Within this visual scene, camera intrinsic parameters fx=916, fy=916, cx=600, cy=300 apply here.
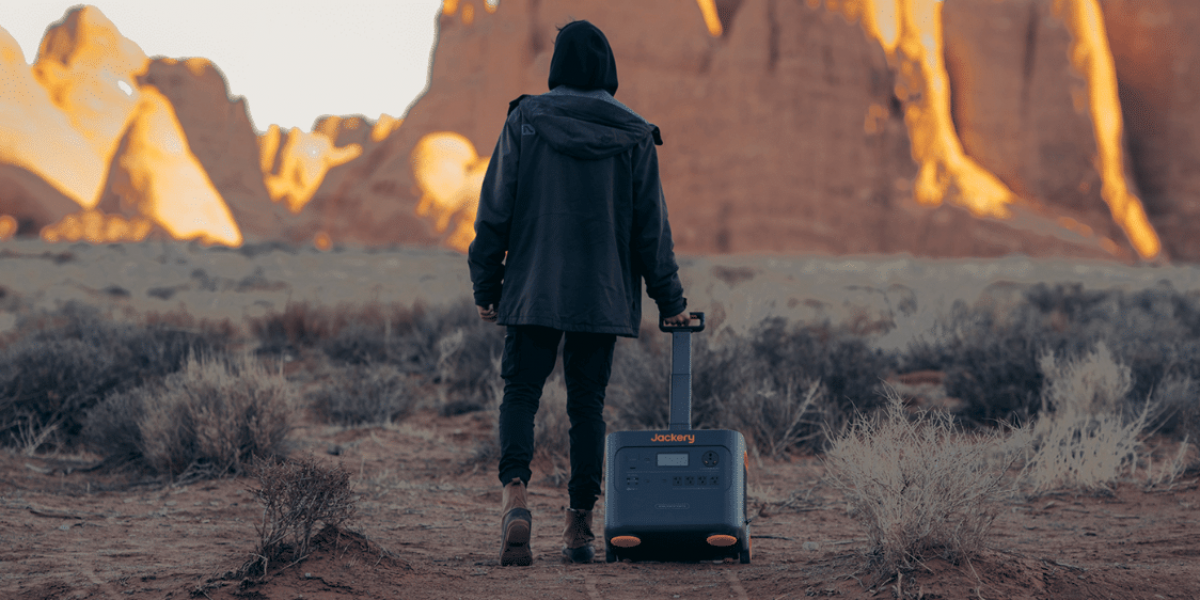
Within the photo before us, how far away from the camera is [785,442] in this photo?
5.60m

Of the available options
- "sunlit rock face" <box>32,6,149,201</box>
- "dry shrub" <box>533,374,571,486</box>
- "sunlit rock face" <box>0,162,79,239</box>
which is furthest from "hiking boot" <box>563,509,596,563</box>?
"sunlit rock face" <box>32,6,149,201</box>

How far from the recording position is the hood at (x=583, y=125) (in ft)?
10.5

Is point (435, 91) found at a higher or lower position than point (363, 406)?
higher

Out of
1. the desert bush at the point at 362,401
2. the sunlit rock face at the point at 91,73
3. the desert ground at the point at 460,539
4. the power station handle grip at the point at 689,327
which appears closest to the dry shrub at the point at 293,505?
the desert ground at the point at 460,539

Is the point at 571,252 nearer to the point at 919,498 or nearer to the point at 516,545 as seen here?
the point at 516,545

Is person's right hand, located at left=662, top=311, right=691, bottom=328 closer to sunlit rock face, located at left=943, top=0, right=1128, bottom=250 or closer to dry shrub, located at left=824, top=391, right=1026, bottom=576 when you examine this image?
dry shrub, located at left=824, top=391, right=1026, bottom=576

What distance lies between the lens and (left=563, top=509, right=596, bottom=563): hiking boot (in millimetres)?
3219

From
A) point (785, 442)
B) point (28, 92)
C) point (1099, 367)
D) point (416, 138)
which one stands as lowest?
point (785, 442)

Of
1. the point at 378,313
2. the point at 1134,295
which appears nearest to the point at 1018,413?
the point at 378,313

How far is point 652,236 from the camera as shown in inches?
130

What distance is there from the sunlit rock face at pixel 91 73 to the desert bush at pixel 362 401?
46357 millimetres

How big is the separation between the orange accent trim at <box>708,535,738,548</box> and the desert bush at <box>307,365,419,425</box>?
3.86m

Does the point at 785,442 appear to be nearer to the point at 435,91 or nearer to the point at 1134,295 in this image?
the point at 1134,295

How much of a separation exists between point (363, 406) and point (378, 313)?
18.8 feet
